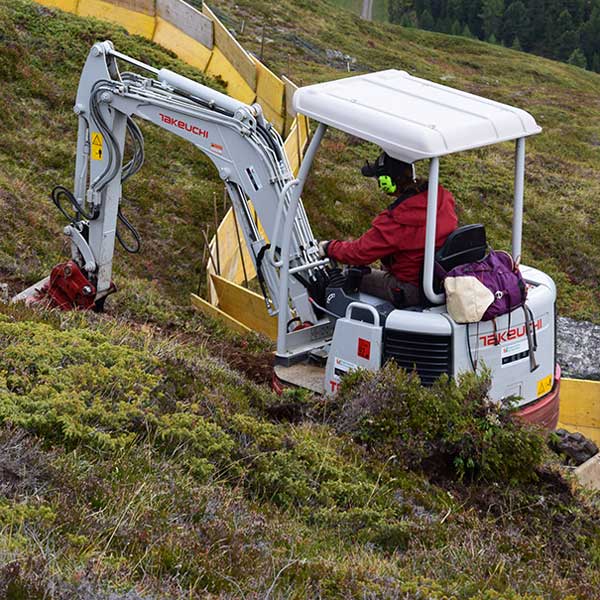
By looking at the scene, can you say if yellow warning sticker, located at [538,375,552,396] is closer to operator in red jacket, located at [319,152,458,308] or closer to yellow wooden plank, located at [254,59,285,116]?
operator in red jacket, located at [319,152,458,308]

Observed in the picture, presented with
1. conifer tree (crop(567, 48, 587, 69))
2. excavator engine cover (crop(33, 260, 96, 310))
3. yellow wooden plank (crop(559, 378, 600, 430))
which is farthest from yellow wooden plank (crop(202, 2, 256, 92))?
conifer tree (crop(567, 48, 587, 69))

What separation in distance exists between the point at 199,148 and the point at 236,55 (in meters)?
12.6

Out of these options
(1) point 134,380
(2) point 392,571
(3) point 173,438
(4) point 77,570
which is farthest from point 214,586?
(1) point 134,380

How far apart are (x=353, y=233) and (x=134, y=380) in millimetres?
12208

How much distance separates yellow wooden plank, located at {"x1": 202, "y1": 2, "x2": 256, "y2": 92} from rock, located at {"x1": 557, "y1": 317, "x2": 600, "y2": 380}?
8639 millimetres

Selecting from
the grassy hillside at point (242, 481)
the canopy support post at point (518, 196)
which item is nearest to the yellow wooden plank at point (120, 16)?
the grassy hillside at point (242, 481)

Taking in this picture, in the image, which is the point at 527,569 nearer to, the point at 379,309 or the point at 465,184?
the point at 379,309

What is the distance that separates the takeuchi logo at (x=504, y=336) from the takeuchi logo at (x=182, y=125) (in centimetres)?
345

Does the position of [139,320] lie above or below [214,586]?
below

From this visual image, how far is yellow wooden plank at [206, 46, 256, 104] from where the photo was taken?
69.7ft

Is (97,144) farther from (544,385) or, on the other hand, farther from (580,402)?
(580,402)

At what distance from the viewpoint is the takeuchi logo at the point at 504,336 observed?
8031 mm

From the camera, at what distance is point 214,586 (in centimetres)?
461

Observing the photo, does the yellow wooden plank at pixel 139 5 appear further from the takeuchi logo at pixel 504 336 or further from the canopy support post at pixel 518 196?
the takeuchi logo at pixel 504 336
